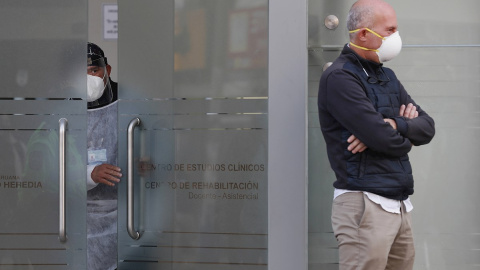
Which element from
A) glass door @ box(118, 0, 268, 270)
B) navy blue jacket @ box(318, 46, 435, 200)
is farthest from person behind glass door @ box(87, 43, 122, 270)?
navy blue jacket @ box(318, 46, 435, 200)

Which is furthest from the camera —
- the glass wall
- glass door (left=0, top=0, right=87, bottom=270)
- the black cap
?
the black cap

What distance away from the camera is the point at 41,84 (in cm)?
409

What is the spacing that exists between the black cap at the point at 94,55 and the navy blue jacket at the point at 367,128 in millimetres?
1391

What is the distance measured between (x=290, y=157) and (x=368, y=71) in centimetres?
76

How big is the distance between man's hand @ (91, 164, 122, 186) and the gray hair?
4.48ft

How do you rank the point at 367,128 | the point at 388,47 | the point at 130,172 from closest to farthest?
the point at 367,128 < the point at 388,47 < the point at 130,172

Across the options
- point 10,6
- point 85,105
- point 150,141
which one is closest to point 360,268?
point 150,141

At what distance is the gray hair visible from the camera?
131 inches

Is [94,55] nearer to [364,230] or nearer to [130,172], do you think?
[130,172]

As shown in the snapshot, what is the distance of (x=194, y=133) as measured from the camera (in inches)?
157

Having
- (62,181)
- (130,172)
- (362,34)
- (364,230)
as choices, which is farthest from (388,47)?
(62,181)

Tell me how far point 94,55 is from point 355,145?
1628 mm

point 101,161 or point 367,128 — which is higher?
point 367,128

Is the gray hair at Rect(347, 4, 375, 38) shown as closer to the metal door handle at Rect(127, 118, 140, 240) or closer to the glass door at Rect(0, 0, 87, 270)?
the metal door handle at Rect(127, 118, 140, 240)
